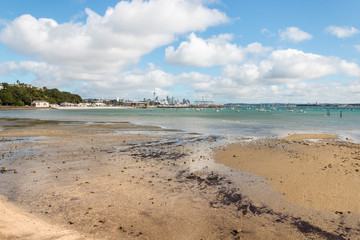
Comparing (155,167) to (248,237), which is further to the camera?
(155,167)

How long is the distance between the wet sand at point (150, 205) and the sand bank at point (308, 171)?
949 mm


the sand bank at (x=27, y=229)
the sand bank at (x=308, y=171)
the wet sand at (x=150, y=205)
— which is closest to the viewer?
the sand bank at (x=27, y=229)

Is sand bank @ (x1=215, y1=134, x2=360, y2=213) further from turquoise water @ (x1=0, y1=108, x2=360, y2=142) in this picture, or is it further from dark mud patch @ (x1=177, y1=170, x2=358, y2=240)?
turquoise water @ (x1=0, y1=108, x2=360, y2=142)

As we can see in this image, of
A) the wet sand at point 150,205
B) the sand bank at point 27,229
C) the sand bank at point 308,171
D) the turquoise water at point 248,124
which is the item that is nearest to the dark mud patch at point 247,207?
the wet sand at point 150,205

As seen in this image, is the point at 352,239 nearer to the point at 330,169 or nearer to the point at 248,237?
the point at 248,237

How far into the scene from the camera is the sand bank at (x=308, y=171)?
11238 millimetres

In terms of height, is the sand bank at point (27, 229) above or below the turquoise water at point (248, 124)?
above

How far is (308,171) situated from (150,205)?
11264 millimetres

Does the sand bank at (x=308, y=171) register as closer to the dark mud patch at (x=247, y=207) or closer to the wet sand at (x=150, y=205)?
the wet sand at (x=150, y=205)

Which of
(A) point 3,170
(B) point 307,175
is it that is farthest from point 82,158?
(B) point 307,175

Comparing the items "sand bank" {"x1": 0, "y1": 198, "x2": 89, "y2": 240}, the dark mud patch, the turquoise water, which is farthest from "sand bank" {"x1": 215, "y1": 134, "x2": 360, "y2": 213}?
the turquoise water

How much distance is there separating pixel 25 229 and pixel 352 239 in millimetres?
11078

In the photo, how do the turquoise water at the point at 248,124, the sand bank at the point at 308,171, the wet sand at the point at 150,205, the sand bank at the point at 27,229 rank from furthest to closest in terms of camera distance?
the turquoise water at the point at 248,124 → the sand bank at the point at 308,171 → the wet sand at the point at 150,205 → the sand bank at the point at 27,229

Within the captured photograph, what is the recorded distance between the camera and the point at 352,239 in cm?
796
